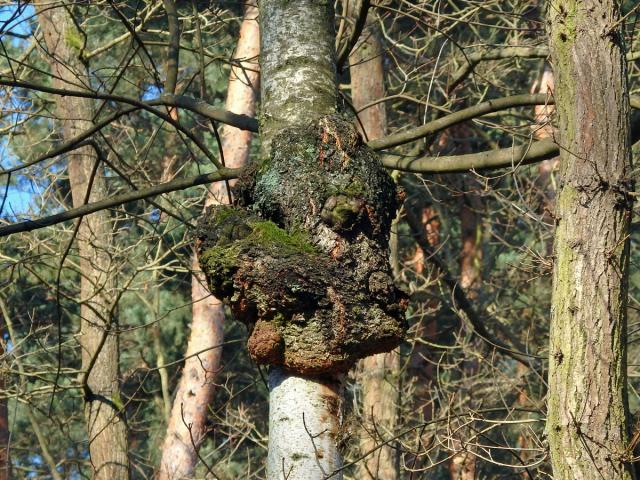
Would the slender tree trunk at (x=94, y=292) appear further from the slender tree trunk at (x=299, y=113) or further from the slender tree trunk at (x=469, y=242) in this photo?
the slender tree trunk at (x=469, y=242)

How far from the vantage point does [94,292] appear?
7.59 m

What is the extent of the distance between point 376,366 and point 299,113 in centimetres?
578

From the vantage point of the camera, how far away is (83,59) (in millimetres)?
7586

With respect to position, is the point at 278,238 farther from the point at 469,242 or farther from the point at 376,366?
the point at 469,242

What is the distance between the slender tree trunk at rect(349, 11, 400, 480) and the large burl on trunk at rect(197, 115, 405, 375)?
5223 millimetres

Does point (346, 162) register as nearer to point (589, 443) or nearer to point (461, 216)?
point (589, 443)

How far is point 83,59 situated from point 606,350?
17.8 ft

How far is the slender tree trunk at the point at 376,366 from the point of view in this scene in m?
8.42

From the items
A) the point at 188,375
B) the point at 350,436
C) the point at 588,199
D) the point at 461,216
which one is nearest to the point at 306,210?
the point at 350,436

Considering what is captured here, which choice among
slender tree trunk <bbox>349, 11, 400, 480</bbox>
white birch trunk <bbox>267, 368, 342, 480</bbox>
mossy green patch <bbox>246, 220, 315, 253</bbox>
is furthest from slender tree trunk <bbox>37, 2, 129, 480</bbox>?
white birch trunk <bbox>267, 368, 342, 480</bbox>

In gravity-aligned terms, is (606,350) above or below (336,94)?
below

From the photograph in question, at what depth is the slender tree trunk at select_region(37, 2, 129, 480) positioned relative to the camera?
286 inches

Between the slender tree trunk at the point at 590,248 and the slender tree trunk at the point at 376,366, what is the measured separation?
4692mm

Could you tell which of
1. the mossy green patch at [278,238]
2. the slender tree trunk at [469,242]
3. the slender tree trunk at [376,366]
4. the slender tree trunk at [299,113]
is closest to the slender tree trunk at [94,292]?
the slender tree trunk at [376,366]
